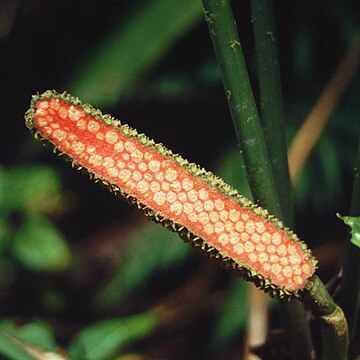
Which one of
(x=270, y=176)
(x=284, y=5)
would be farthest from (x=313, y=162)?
(x=270, y=176)

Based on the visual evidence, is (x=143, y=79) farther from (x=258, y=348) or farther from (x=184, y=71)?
(x=258, y=348)

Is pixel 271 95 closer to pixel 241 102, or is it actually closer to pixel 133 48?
pixel 241 102

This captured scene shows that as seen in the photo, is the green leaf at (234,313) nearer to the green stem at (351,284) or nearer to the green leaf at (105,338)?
the green leaf at (105,338)

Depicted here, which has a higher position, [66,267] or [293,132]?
[293,132]

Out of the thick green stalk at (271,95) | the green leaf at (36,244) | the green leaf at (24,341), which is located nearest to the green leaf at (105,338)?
the green leaf at (24,341)

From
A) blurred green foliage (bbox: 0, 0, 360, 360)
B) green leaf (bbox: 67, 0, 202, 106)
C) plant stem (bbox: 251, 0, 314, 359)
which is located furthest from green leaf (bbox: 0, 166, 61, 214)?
plant stem (bbox: 251, 0, 314, 359)

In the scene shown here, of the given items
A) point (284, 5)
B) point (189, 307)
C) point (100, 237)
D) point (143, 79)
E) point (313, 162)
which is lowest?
point (189, 307)

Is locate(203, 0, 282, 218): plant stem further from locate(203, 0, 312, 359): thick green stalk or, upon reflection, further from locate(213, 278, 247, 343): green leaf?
locate(213, 278, 247, 343): green leaf

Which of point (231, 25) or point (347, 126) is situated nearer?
point (231, 25)
